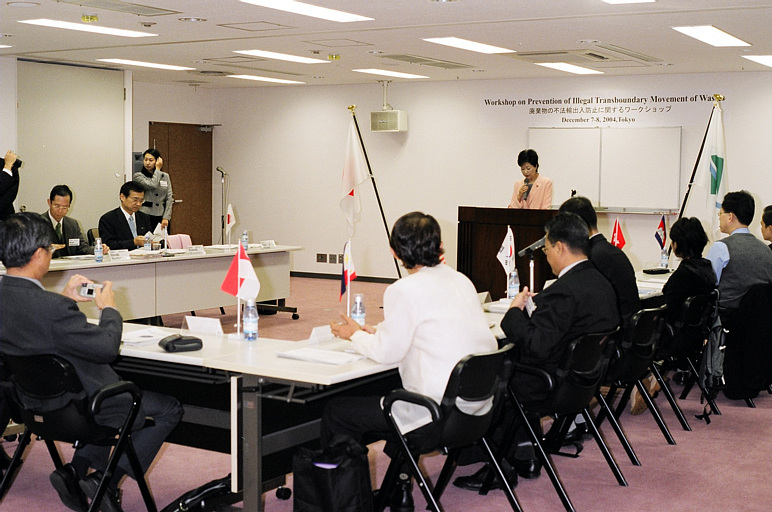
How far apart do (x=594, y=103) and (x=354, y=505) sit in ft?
28.9

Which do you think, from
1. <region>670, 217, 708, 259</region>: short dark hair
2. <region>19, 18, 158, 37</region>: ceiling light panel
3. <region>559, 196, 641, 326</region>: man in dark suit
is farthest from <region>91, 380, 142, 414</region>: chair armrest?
<region>19, 18, 158, 37</region>: ceiling light panel

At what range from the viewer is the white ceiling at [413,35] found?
6.61m

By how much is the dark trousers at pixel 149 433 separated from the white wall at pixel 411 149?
27.1 feet

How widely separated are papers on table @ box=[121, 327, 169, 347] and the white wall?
8057mm

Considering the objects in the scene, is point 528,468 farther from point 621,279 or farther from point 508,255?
point 508,255

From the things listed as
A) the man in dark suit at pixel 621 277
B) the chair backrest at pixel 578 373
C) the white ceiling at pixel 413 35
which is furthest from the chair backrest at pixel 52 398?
the white ceiling at pixel 413 35

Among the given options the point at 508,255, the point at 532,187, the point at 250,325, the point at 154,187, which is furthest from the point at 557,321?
the point at 154,187

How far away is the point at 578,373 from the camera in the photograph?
4059 mm

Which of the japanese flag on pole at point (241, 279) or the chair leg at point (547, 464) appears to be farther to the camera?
the japanese flag on pole at point (241, 279)

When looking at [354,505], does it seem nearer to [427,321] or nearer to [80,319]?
[427,321]

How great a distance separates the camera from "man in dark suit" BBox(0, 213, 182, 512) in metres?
3.44

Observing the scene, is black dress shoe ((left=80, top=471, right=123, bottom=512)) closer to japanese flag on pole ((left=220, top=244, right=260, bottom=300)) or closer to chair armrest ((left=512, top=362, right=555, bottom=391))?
japanese flag on pole ((left=220, top=244, right=260, bottom=300))

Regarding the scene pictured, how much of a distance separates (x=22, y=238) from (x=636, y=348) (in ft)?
10.2

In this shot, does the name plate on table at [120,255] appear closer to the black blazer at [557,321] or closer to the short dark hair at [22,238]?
the short dark hair at [22,238]
